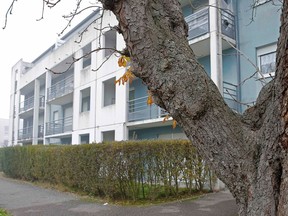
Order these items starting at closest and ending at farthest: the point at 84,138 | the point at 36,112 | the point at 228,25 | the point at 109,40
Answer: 1. the point at 228,25
2. the point at 109,40
3. the point at 84,138
4. the point at 36,112

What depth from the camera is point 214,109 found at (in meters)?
1.89

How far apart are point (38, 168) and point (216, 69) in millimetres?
9867

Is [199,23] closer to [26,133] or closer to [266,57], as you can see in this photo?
[266,57]

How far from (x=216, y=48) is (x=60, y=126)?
1744 cm

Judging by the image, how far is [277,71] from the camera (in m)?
1.53

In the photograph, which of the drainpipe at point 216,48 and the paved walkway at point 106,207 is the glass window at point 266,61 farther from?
the paved walkway at point 106,207

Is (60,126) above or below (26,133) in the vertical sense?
above

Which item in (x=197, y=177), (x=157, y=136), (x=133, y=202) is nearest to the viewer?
(x=133, y=202)

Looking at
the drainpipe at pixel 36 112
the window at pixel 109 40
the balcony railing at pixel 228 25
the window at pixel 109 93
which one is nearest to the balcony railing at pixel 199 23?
the balcony railing at pixel 228 25

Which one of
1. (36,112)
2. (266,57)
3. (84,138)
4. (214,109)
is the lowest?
(214,109)

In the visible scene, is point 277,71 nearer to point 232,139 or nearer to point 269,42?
point 232,139

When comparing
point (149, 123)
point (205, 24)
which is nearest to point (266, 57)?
point (205, 24)

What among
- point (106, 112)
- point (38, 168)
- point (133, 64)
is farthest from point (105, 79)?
point (133, 64)

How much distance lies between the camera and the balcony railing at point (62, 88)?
79.5 feet
